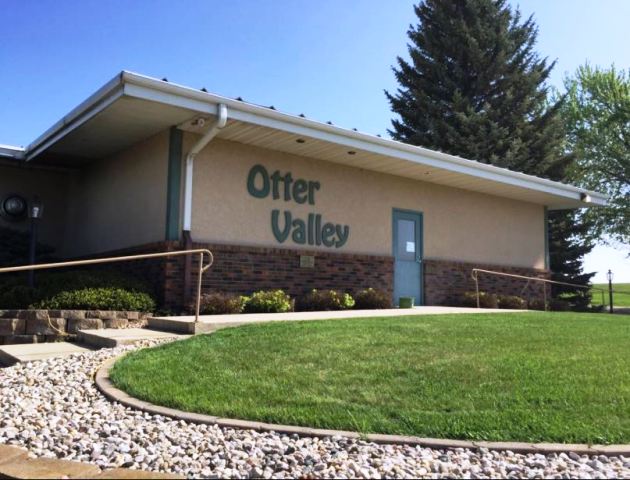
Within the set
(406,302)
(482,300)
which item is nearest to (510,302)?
(482,300)

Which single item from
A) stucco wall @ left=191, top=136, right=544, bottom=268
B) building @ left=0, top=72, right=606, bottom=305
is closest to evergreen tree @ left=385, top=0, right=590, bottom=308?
stucco wall @ left=191, top=136, right=544, bottom=268

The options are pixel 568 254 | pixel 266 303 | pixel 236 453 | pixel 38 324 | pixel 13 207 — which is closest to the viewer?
pixel 236 453

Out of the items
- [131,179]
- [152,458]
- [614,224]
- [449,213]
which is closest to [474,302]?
[449,213]

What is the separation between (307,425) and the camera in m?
3.66

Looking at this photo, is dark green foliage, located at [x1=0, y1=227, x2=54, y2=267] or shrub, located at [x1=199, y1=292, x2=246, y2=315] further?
dark green foliage, located at [x1=0, y1=227, x2=54, y2=267]

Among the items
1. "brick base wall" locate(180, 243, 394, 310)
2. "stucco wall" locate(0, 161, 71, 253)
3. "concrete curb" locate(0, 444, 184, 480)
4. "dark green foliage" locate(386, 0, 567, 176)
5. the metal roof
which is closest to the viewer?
"concrete curb" locate(0, 444, 184, 480)

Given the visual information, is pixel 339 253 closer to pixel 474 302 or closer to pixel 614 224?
pixel 474 302

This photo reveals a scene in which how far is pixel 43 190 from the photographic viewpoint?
13125mm

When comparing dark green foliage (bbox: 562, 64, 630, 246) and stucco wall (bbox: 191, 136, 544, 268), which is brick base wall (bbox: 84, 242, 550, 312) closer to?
stucco wall (bbox: 191, 136, 544, 268)

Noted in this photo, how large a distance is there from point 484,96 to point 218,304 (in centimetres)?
1753

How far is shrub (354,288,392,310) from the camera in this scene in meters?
11.1

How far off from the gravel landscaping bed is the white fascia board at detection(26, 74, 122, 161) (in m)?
5.05

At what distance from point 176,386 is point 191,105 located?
5085 millimetres

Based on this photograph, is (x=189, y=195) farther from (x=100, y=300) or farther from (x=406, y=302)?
(x=406, y=302)
